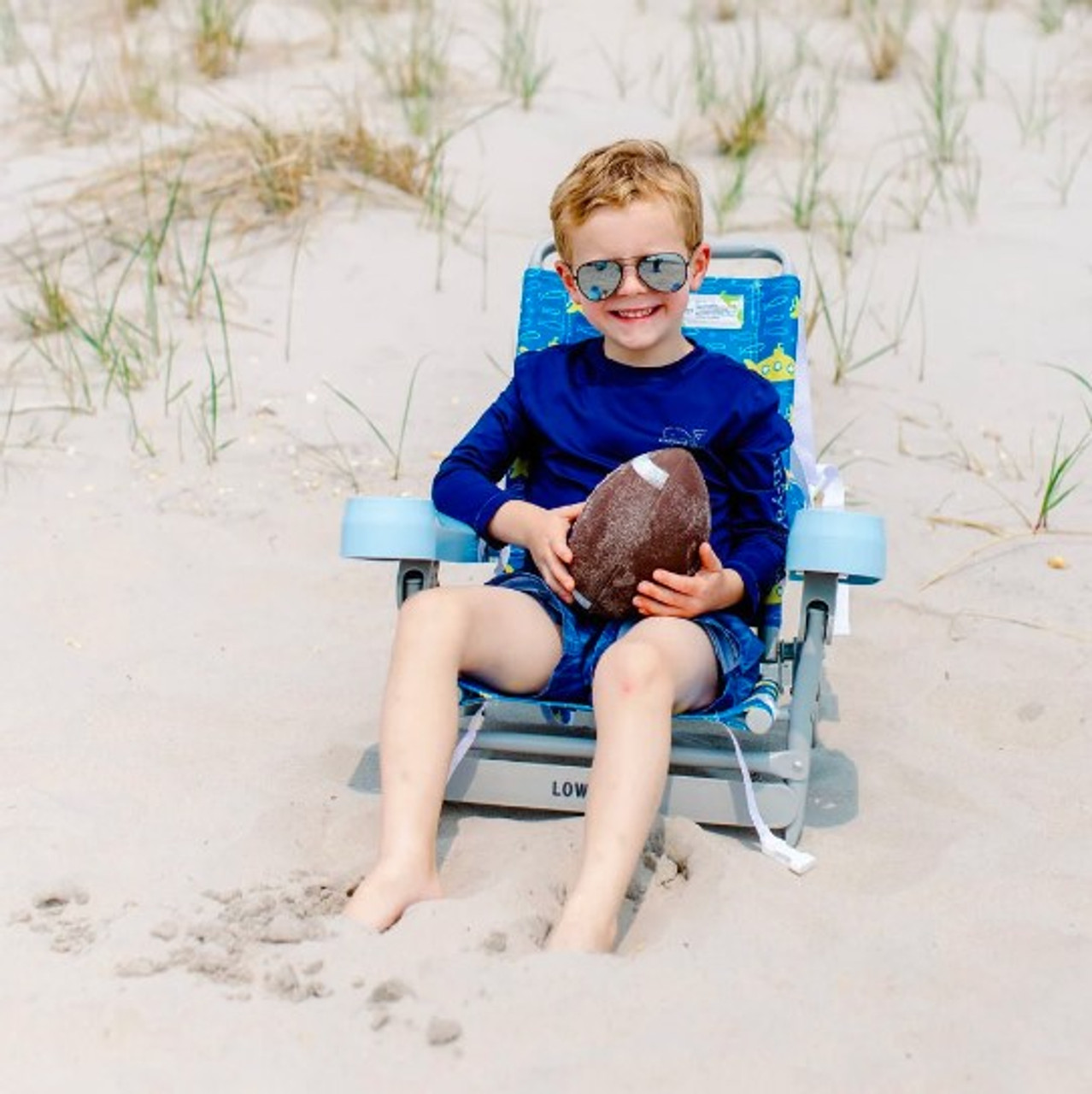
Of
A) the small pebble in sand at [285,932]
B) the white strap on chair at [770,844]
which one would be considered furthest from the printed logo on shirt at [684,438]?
the small pebble in sand at [285,932]

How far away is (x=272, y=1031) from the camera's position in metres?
2.67

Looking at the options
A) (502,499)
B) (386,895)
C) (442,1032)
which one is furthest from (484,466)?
(442,1032)

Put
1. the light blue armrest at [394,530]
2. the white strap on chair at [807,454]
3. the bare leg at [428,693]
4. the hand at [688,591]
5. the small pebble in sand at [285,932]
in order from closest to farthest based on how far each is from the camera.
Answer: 1. the small pebble in sand at [285,932]
2. the bare leg at [428,693]
3. the hand at [688,591]
4. the light blue armrest at [394,530]
5. the white strap on chair at [807,454]

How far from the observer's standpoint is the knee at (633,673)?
318 cm

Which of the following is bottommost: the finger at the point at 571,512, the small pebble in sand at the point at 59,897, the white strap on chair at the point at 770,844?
the small pebble in sand at the point at 59,897

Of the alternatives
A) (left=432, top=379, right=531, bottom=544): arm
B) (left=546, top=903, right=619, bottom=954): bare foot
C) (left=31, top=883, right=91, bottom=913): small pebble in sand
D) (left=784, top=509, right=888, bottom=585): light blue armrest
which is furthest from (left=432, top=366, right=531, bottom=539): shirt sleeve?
(left=31, top=883, right=91, bottom=913): small pebble in sand

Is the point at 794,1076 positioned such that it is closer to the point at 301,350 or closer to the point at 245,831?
the point at 245,831

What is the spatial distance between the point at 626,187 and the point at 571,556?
69 centimetres

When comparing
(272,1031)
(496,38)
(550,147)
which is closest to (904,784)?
(272,1031)

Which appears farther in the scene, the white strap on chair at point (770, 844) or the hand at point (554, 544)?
the hand at point (554, 544)

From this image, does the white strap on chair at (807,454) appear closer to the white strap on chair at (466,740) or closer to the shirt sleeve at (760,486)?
the shirt sleeve at (760,486)

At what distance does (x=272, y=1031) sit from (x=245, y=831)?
81 centimetres

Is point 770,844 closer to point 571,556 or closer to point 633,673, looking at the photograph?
point 633,673

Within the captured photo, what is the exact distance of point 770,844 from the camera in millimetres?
3346
